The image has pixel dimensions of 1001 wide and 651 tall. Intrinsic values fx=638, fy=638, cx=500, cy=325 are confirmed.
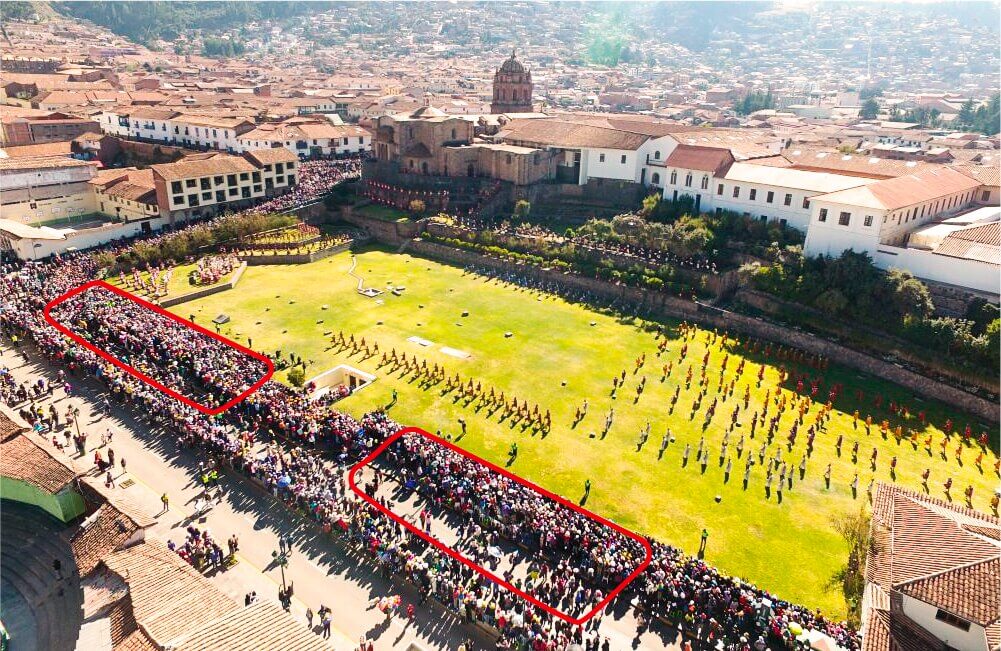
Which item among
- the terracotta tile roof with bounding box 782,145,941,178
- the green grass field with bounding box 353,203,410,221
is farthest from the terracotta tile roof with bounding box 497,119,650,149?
the green grass field with bounding box 353,203,410,221

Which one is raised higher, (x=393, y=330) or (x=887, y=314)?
(x=887, y=314)

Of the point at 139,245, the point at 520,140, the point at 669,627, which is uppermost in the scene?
the point at 520,140

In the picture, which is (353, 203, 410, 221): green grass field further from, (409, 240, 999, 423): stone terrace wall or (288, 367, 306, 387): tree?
(288, 367, 306, 387): tree

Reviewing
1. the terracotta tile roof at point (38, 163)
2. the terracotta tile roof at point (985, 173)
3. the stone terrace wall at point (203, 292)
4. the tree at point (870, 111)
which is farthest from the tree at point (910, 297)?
the tree at point (870, 111)

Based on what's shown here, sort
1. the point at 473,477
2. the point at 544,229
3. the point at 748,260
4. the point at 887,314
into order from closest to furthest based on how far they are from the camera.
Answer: the point at 473,477 < the point at 887,314 < the point at 748,260 < the point at 544,229

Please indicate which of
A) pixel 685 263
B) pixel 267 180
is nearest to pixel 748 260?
pixel 685 263

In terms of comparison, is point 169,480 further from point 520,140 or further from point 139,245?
point 520,140
